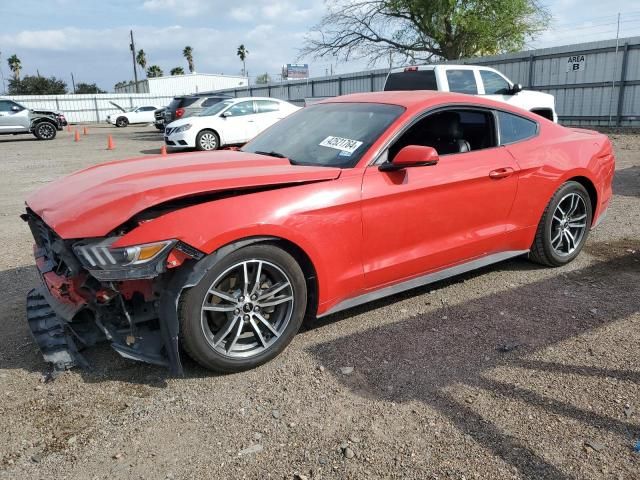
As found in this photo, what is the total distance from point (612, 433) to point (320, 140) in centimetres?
252

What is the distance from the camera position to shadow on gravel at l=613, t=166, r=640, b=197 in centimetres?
786

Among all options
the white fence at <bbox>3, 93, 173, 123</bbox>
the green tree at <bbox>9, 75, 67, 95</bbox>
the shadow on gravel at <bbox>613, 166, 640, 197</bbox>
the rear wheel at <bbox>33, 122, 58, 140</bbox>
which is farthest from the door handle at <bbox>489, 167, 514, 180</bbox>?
the green tree at <bbox>9, 75, 67, 95</bbox>

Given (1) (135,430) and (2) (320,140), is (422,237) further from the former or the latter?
(1) (135,430)

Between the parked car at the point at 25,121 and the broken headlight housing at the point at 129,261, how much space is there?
72.2ft

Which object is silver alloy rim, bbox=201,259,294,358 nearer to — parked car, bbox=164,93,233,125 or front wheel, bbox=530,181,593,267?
front wheel, bbox=530,181,593,267

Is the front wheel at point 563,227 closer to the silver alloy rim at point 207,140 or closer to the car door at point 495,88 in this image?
the car door at point 495,88

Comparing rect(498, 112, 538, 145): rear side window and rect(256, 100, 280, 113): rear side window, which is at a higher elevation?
rect(256, 100, 280, 113): rear side window

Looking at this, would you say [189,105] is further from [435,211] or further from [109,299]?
[109,299]

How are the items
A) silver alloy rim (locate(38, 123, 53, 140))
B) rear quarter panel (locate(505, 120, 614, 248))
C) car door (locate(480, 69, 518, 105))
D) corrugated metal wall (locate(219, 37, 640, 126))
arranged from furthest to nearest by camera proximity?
silver alloy rim (locate(38, 123, 53, 140)) → corrugated metal wall (locate(219, 37, 640, 126)) → car door (locate(480, 69, 518, 105)) → rear quarter panel (locate(505, 120, 614, 248))

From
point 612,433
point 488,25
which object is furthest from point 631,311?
point 488,25

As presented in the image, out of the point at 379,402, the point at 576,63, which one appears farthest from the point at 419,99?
the point at 576,63

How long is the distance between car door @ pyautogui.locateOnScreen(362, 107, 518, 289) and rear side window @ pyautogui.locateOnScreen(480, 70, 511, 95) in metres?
8.03

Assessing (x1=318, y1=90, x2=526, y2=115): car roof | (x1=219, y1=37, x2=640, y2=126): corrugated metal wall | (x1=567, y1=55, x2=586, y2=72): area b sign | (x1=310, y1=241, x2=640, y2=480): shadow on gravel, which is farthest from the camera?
(x1=567, y1=55, x2=586, y2=72): area b sign

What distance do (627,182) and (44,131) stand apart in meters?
22.3
